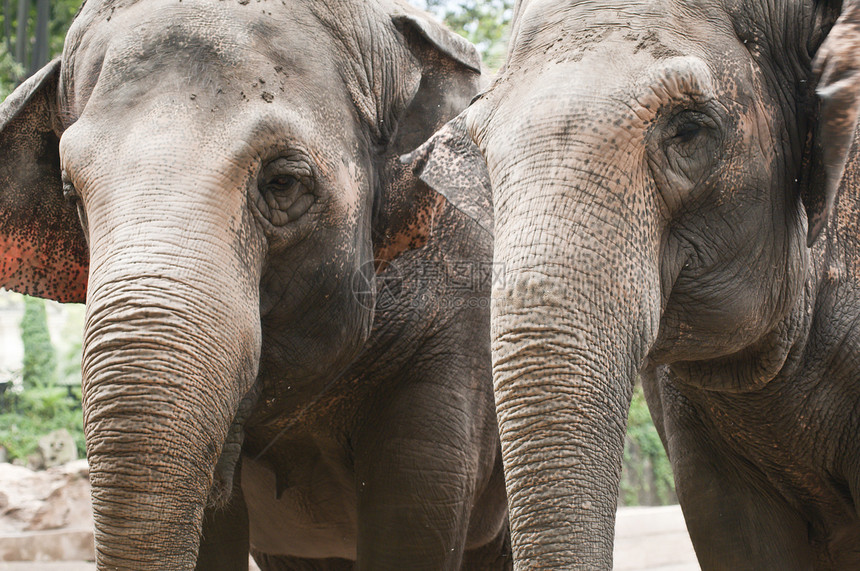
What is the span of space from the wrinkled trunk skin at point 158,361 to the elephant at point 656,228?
0.69 meters

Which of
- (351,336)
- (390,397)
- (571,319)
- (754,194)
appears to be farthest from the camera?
(390,397)

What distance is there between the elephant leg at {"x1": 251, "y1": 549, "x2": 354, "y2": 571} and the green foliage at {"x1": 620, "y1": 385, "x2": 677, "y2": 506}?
9987mm

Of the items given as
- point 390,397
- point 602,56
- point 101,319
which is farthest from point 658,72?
point 390,397

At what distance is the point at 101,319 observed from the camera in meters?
2.45

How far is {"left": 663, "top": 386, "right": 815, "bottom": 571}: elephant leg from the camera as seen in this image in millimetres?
3389

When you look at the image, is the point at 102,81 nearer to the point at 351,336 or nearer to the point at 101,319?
the point at 101,319

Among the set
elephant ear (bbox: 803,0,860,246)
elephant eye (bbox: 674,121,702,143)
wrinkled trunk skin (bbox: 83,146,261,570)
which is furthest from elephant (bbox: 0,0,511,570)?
elephant ear (bbox: 803,0,860,246)

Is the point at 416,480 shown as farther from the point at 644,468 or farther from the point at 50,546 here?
the point at 644,468

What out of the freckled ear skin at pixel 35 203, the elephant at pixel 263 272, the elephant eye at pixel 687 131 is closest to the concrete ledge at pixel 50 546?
the elephant at pixel 263 272

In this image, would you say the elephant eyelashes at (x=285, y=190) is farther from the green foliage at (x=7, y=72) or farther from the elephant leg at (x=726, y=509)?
the green foliage at (x=7, y=72)

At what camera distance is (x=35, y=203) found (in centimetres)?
343

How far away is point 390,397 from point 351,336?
17.4 inches

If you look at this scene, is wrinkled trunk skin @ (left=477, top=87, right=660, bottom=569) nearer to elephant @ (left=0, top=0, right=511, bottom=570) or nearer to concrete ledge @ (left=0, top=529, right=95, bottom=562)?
elephant @ (left=0, top=0, right=511, bottom=570)

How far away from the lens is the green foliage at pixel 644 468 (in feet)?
50.1
